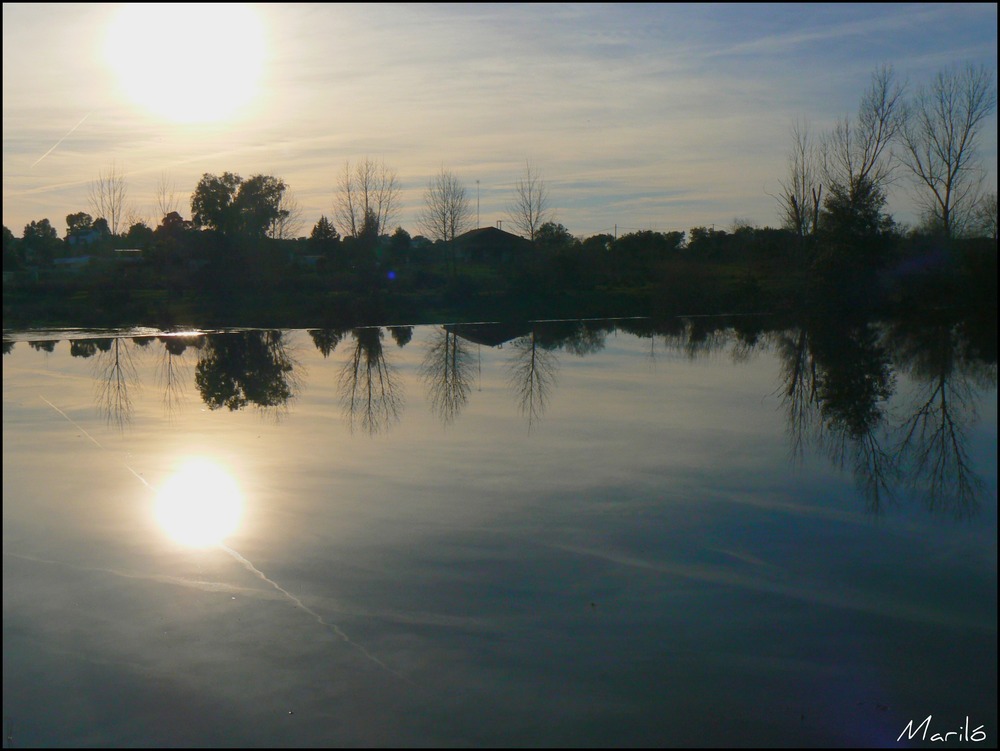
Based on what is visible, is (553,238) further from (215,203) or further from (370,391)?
(370,391)

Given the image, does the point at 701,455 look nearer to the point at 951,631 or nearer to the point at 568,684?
the point at 951,631

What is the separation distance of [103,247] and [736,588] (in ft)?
178

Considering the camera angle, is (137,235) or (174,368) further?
(137,235)

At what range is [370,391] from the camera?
58.7 feet

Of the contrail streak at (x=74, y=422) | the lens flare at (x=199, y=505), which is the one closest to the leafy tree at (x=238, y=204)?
the contrail streak at (x=74, y=422)

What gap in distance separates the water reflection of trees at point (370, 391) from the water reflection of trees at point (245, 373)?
1.26 m

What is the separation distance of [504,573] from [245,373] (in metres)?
Result: 15.5

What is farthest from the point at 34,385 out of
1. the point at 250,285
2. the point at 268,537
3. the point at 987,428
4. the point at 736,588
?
the point at 250,285

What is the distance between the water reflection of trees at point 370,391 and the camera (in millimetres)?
14570

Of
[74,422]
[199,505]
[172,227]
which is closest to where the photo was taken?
[199,505]

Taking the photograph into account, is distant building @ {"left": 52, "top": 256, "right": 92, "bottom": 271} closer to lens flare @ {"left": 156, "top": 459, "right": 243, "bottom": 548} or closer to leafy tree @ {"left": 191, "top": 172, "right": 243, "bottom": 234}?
leafy tree @ {"left": 191, "top": 172, "right": 243, "bottom": 234}

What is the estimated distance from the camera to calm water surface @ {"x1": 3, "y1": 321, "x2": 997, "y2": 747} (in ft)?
16.8

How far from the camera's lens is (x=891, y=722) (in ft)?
16.4

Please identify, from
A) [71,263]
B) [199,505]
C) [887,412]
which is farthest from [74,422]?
[71,263]
